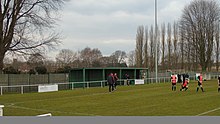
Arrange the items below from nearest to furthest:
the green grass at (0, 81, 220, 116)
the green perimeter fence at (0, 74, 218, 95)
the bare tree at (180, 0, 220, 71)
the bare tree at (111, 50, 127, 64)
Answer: the green grass at (0, 81, 220, 116)
the green perimeter fence at (0, 74, 218, 95)
the bare tree at (180, 0, 220, 71)
the bare tree at (111, 50, 127, 64)

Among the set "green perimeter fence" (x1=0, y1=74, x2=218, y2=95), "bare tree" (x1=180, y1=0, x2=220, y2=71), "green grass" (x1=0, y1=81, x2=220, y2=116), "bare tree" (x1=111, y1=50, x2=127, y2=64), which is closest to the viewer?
"green grass" (x1=0, y1=81, x2=220, y2=116)

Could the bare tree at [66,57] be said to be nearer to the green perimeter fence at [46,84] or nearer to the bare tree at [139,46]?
the bare tree at [139,46]

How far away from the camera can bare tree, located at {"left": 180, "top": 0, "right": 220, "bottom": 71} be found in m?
70.7

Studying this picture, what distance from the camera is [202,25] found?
233ft

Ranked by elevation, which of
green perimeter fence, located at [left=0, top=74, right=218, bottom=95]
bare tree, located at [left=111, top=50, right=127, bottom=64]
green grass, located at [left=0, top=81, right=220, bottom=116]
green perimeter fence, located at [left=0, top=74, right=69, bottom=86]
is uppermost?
bare tree, located at [left=111, top=50, right=127, bottom=64]

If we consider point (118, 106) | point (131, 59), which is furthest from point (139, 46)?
point (118, 106)

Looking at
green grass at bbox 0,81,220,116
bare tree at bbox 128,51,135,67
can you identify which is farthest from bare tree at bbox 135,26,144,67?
green grass at bbox 0,81,220,116

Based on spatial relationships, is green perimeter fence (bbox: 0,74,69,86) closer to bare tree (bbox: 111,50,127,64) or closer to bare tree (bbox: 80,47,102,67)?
bare tree (bbox: 80,47,102,67)

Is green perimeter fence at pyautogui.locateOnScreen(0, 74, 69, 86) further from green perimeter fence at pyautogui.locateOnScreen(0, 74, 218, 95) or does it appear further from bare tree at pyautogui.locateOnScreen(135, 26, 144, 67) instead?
bare tree at pyautogui.locateOnScreen(135, 26, 144, 67)

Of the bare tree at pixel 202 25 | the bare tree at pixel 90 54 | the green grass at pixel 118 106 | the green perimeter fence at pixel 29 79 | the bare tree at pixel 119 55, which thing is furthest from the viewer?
the bare tree at pixel 119 55

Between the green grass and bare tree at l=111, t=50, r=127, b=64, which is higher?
bare tree at l=111, t=50, r=127, b=64

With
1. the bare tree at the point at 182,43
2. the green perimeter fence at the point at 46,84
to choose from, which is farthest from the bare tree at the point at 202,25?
the green perimeter fence at the point at 46,84

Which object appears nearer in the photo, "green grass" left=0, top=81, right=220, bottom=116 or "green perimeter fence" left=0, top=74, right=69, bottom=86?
"green grass" left=0, top=81, right=220, bottom=116

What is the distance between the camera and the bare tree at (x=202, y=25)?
7069 cm
